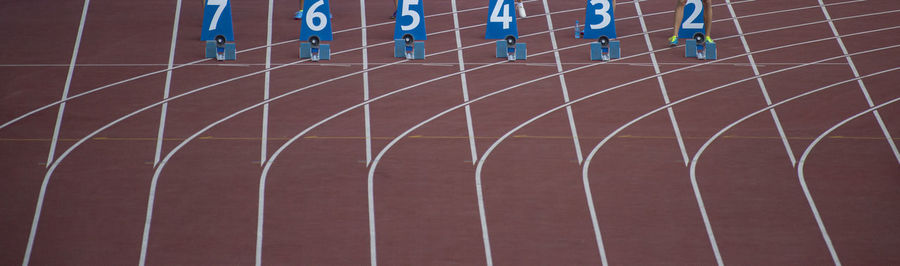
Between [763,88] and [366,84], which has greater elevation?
[366,84]

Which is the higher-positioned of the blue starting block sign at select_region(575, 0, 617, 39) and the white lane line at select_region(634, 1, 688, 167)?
the blue starting block sign at select_region(575, 0, 617, 39)

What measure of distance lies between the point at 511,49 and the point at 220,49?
12.6 ft

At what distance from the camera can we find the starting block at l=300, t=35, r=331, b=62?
40.9 ft

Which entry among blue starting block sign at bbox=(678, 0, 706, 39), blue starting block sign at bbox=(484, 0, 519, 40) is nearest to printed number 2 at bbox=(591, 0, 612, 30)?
blue starting block sign at bbox=(678, 0, 706, 39)

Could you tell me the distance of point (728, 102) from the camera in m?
11.3

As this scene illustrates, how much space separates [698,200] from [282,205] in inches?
160

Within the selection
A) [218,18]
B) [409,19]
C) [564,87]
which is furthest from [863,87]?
[218,18]

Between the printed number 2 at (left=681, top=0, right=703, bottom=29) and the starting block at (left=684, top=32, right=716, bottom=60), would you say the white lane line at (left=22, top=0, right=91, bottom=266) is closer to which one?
the starting block at (left=684, top=32, right=716, bottom=60)

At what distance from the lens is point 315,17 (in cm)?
1295

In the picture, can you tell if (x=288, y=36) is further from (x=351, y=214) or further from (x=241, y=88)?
(x=351, y=214)

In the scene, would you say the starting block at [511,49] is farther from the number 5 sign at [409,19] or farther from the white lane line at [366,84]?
the white lane line at [366,84]

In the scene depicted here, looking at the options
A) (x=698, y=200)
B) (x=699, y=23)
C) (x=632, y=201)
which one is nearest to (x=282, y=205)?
(x=632, y=201)

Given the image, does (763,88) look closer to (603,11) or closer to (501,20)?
(603,11)

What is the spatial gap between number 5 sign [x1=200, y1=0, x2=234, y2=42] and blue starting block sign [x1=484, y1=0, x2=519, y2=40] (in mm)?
3567
